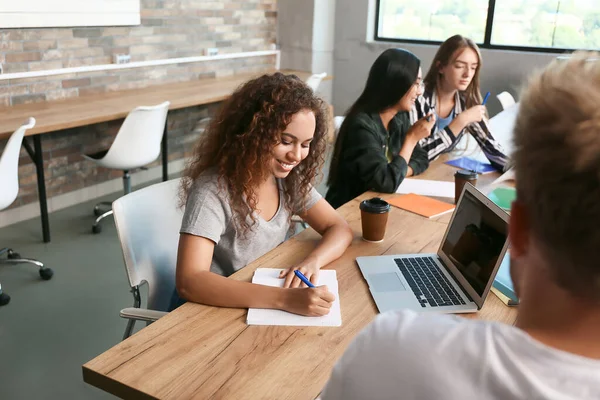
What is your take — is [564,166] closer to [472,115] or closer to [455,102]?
[472,115]

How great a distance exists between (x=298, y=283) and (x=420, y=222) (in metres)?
0.62

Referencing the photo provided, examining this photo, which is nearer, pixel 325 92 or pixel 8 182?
pixel 8 182

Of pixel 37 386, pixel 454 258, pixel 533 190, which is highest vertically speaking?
pixel 533 190

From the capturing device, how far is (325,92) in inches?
236

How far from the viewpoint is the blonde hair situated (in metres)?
0.47

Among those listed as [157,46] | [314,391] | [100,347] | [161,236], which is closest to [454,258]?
[314,391]

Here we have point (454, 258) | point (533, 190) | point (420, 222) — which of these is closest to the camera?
point (533, 190)

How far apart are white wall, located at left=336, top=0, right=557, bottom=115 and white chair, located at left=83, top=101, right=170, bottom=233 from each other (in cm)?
286

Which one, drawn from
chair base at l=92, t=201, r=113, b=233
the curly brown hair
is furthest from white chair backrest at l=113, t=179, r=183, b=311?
chair base at l=92, t=201, r=113, b=233

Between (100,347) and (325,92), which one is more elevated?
(325,92)

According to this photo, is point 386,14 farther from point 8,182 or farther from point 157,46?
point 8,182

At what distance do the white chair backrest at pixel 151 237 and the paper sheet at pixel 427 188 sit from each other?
858 mm

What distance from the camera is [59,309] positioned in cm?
A: 261

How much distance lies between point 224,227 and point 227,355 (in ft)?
1.57
